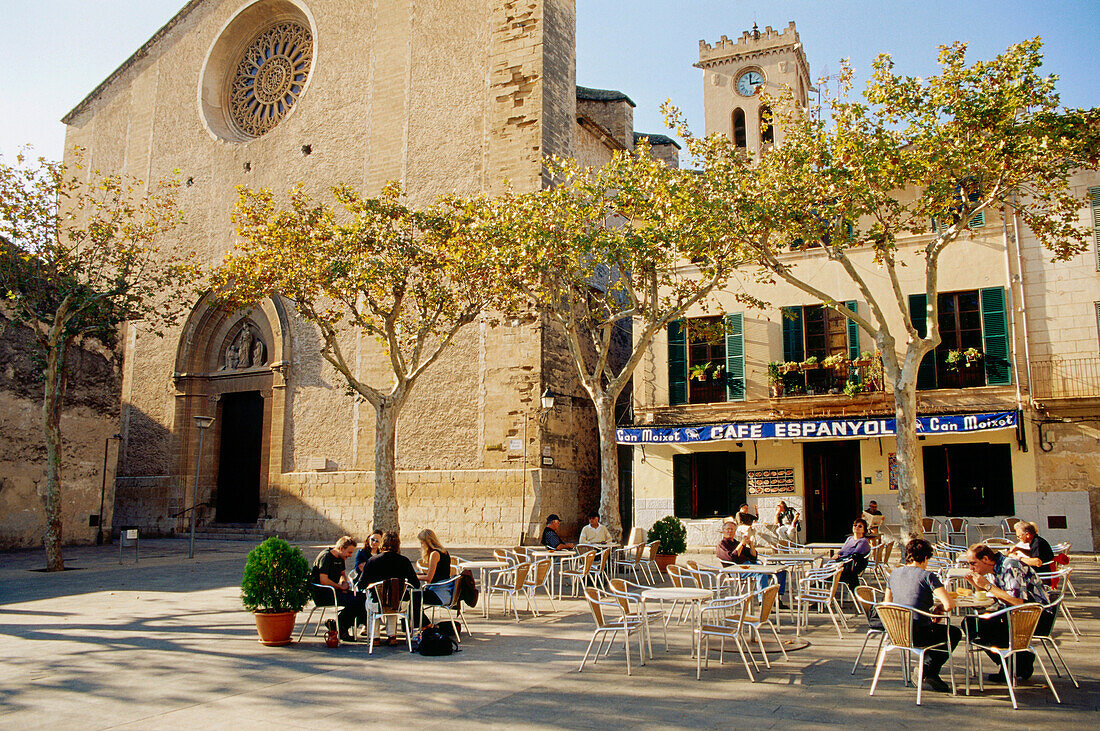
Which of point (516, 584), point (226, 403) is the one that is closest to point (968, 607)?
point (516, 584)

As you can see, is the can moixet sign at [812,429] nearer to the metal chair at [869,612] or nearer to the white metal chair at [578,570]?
the white metal chair at [578,570]

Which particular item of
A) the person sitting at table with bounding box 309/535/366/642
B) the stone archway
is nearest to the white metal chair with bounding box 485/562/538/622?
the person sitting at table with bounding box 309/535/366/642

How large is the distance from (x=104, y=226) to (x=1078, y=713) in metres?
16.7

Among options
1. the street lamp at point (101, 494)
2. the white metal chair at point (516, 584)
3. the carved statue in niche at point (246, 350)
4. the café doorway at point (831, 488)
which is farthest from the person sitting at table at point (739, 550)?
the street lamp at point (101, 494)

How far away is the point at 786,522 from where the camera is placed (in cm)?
1570

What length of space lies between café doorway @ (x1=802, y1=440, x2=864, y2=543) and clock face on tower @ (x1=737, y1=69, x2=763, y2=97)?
27540mm

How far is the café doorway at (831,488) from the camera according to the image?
698 inches

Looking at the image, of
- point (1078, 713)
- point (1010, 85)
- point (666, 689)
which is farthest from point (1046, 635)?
point (1010, 85)

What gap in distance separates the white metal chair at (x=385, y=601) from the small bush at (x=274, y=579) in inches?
28.6

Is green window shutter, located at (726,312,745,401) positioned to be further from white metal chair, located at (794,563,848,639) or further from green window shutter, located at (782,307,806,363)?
white metal chair, located at (794,563,848,639)

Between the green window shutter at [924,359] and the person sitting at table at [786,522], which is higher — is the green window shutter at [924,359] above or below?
above

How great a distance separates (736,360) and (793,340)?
128 cm

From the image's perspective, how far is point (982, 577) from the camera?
6750 millimetres

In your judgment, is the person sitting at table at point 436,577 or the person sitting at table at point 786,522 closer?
the person sitting at table at point 436,577
